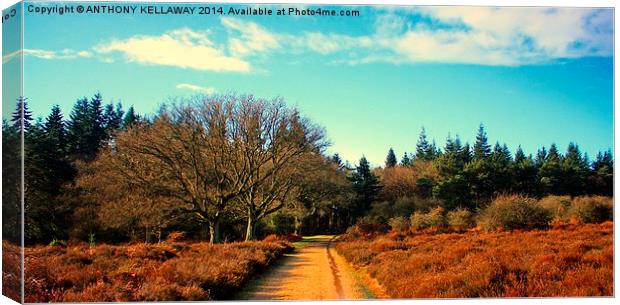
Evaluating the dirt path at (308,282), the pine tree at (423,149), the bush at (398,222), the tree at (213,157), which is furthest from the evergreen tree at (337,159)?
the pine tree at (423,149)

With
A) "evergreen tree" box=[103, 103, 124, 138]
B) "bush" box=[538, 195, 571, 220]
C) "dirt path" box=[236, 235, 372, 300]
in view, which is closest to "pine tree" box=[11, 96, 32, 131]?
"evergreen tree" box=[103, 103, 124, 138]

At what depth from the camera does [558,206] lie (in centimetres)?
1227

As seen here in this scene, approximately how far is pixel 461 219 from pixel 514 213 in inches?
64.2

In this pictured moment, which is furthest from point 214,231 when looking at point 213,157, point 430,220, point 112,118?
point 112,118

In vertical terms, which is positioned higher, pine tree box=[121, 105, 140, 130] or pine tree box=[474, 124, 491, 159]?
pine tree box=[121, 105, 140, 130]

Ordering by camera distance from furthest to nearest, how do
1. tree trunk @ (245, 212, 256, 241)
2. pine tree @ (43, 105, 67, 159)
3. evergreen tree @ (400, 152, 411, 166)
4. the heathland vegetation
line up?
tree trunk @ (245, 212, 256, 241) → evergreen tree @ (400, 152, 411, 166) → pine tree @ (43, 105, 67, 159) → the heathland vegetation

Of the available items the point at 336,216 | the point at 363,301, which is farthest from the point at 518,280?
the point at 336,216

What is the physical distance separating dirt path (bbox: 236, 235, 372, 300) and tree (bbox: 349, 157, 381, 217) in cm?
183

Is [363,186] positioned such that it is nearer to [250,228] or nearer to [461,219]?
[461,219]

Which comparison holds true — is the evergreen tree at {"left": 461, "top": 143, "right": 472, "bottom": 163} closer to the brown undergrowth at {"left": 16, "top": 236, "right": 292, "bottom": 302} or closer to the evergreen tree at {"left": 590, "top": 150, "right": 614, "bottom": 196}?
the evergreen tree at {"left": 590, "top": 150, "right": 614, "bottom": 196}

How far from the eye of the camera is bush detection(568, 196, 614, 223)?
1036cm

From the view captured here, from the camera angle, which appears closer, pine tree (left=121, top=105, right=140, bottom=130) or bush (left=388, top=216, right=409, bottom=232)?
pine tree (left=121, top=105, right=140, bottom=130)

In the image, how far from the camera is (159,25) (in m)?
9.73

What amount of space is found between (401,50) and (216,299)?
6052mm
